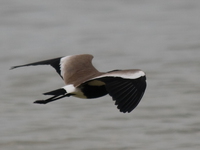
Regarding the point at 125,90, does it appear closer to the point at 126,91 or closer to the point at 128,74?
the point at 126,91

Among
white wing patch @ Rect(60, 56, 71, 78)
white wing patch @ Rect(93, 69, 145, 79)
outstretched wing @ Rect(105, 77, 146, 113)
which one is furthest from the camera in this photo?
white wing patch @ Rect(60, 56, 71, 78)

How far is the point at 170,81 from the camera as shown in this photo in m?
12.1

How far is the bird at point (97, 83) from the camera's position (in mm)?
6559

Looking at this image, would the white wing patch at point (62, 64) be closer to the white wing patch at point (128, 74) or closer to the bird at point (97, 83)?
the bird at point (97, 83)

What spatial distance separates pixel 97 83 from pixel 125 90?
57cm

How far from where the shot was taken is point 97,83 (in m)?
7.11

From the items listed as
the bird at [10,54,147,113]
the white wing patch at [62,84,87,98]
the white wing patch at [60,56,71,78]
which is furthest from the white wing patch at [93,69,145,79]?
the white wing patch at [60,56,71,78]

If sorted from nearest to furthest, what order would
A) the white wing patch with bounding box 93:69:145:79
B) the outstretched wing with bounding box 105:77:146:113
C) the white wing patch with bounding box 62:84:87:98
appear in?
the outstretched wing with bounding box 105:77:146:113
the white wing patch with bounding box 93:69:145:79
the white wing patch with bounding box 62:84:87:98

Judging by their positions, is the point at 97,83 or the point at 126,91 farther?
the point at 97,83

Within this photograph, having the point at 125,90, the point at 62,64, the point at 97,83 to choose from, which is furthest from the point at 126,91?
the point at 62,64

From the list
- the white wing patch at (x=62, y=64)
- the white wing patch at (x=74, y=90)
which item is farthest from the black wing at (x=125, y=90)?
the white wing patch at (x=62, y=64)

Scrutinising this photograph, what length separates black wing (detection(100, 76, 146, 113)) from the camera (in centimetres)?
652

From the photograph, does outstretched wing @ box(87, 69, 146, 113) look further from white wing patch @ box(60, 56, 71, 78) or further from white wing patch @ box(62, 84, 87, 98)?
white wing patch @ box(60, 56, 71, 78)

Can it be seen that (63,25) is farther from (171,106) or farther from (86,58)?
(86,58)
